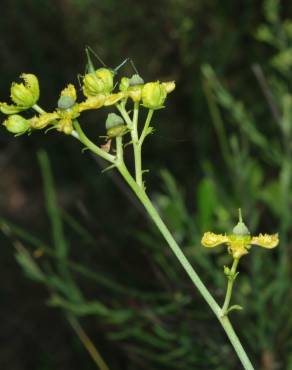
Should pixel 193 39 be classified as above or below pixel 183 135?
above

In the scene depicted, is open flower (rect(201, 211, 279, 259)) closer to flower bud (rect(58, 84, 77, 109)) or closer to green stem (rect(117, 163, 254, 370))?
green stem (rect(117, 163, 254, 370))

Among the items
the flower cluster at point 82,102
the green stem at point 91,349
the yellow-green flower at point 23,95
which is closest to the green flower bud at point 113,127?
the flower cluster at point 82,102

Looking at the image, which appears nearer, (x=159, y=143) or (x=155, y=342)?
(x=155, y=342)

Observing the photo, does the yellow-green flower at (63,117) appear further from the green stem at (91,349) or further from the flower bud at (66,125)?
the green stem at (91,349)

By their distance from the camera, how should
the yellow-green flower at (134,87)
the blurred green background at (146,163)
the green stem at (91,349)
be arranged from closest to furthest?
the yellow-green flower at (134,87) < the green stem at (91,349) < the blurred green background at (146,163)

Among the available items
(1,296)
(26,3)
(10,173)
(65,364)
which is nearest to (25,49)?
(26,3)

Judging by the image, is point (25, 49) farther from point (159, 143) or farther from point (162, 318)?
point (162, 318)

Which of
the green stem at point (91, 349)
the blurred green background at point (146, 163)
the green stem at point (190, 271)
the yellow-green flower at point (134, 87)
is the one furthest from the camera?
the blurred green background at point (146, 163)

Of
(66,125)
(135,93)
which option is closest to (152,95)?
(135,93)
